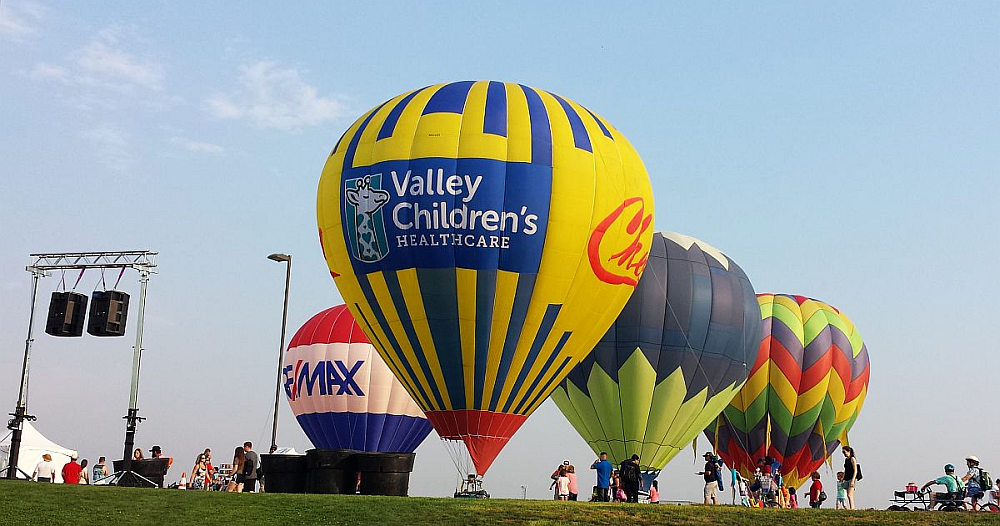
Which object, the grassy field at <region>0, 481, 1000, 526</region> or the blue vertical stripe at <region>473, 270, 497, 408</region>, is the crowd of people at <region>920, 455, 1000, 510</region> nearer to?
the grassy field at <region>0, 481, 1000, 526</region>

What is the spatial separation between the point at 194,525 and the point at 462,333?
10.0 m

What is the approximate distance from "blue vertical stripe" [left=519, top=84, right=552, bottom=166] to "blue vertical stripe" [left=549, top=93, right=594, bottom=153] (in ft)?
2.29

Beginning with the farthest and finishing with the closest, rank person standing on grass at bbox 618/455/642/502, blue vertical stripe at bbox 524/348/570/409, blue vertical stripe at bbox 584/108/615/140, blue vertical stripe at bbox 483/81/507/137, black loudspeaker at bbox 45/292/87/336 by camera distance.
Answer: black loudspeaker at bbox 45/292/87/336
blue vertical stripe at bbox 584/108/615/140
blue vertical stripe at bbox 524/348/570/409
blue vertical stripe at bbox 483/81/507/137
person standing on grass at bbox 618/455/642/502

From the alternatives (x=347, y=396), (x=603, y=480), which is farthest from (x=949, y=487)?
(x=347, y=396)

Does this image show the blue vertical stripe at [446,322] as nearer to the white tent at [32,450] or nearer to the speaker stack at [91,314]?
the speaker stack at [91,314]

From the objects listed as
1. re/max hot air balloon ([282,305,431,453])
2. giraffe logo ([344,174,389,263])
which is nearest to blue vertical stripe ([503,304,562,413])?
giraffe logo ([344,174,389,263])

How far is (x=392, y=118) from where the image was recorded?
104ft

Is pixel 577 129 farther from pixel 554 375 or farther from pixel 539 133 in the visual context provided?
pixel 554 375

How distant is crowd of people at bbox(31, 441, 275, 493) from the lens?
28.3 metres

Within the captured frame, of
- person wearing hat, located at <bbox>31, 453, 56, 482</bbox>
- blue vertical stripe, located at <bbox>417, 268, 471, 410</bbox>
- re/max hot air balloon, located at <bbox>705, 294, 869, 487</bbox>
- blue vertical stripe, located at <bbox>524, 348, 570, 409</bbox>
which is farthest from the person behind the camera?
re/max hot air balloon, located at <bbox>705, 294, 869, 487</bbox>

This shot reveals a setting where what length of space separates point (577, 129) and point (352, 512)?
12628 mm

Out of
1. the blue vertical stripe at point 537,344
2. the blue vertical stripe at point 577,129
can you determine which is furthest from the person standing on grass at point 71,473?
the blue vertical stripe at point 577,129

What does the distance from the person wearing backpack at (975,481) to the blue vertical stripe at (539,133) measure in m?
11.9

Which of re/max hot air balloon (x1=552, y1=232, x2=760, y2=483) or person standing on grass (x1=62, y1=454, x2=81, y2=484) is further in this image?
re/max hot air balloon (x1=552, y1=232, x2=760, y2=483)
